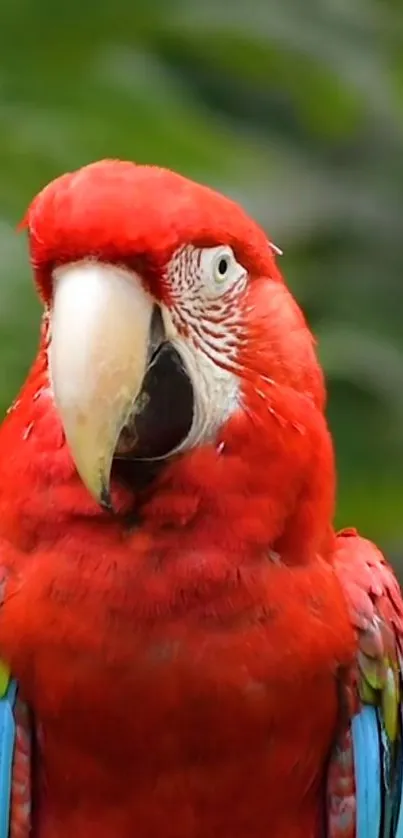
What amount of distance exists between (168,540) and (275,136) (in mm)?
645

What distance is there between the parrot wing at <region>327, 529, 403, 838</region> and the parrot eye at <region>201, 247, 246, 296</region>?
226mm

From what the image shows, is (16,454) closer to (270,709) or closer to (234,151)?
(270,709)

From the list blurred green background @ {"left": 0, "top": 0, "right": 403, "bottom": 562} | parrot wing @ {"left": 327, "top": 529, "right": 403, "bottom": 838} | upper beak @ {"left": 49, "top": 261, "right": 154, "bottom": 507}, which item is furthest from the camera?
blurred green background @ {"left": 0, "top": 0, "right": 403, "bottom": 562}

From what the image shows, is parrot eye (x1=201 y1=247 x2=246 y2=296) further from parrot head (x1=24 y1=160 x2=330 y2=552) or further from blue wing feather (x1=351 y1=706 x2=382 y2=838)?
blue wing feather (x1=351 y1=706 x2=382 y2=838)

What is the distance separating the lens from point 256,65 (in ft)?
3.96

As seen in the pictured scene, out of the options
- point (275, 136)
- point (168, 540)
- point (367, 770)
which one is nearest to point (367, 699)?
point (367, 770)

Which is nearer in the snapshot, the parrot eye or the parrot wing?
the parrot eye

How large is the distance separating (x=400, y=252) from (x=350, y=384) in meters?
0.19

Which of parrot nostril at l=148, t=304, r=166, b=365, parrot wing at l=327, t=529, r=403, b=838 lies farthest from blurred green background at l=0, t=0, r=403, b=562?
parrot nostril at l=148, t=304, r=166, b=365

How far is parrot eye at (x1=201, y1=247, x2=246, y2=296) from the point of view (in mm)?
784

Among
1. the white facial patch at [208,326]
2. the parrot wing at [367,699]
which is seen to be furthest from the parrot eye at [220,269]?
the parrot wing at [367,699]

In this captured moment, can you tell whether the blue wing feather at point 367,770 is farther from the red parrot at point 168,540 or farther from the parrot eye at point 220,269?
the parrot eye at point 220,269

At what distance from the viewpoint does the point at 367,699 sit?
3.14ft

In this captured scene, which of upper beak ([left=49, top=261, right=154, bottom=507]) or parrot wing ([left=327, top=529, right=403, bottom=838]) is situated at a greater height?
upper beak ([left=49, top=261, right=154, bottom=507])
